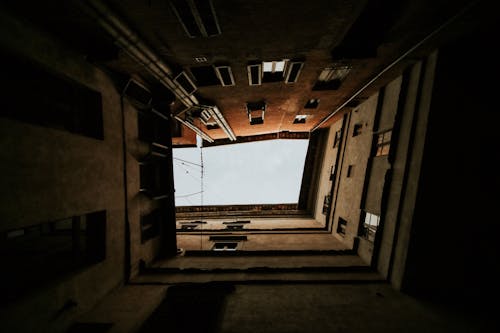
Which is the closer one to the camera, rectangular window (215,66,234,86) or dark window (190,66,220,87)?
rectangular window (215,66,234,86)

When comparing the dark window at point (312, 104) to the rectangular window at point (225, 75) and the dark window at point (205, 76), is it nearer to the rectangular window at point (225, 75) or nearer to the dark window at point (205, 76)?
the rectangular window at point (225, 75)

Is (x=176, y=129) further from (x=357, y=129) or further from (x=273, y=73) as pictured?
(x=357, y=129)

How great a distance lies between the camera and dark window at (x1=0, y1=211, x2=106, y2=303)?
23.2 feet

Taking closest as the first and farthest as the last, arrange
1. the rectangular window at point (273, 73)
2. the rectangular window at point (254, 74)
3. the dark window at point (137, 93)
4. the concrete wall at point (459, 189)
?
the concrete wall at point (459, 189) < the dark window at point (137, 93) < the rectangular window at point (254, 74) < the rectangular window at point (273, 73)

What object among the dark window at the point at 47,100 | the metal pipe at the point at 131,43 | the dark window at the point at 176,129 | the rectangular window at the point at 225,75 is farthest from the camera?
the dark window at the point at 176,129

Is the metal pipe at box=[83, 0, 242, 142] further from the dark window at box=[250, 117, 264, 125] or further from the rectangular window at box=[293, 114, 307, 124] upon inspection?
the rectangular window at box=[293, 114, 307, 124]

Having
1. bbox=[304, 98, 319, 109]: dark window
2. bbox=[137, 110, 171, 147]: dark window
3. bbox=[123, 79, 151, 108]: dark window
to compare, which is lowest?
bbox=[137, 110, 171, 147]: dark window

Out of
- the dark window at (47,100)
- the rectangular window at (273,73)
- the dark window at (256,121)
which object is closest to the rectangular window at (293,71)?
the rectangular window at (273,73)

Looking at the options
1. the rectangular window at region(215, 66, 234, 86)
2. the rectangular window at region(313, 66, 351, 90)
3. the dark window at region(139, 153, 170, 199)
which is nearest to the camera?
the rectangular window at region(215, 66, 234, 86)

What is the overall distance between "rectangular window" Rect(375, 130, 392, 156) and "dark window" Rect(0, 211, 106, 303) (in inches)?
515

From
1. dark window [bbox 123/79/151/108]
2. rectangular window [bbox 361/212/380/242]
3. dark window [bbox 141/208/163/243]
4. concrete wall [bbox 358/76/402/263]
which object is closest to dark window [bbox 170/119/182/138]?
dark window [bbox 123/79/151/108]

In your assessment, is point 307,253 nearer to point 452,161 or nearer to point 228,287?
point 228,287

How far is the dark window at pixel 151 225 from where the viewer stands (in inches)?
448

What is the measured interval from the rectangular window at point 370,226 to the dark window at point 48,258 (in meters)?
12.1
